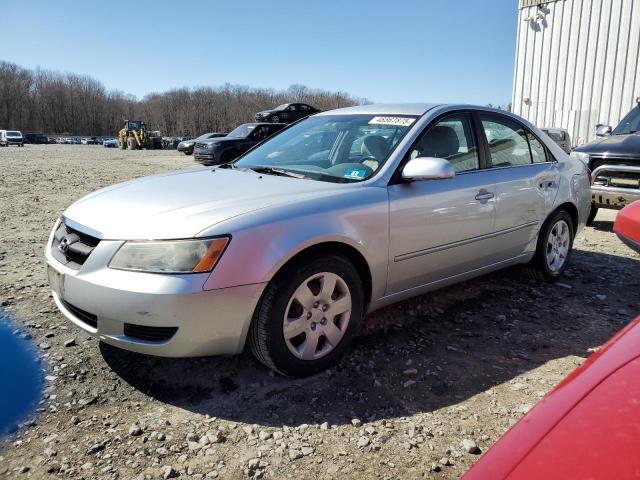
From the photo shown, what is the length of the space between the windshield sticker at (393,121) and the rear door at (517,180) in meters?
0.75

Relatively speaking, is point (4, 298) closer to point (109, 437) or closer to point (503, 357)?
point (109, 437)

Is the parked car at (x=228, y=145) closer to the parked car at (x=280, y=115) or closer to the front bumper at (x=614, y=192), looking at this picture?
the parked car at (x=280, y=115)

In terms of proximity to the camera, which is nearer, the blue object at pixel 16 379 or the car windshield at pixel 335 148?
the blue object at pixel 16 379

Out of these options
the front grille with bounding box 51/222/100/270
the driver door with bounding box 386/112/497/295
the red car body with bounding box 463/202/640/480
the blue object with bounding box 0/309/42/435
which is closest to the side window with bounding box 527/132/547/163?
the driver door with bounding box 386/112/497/295

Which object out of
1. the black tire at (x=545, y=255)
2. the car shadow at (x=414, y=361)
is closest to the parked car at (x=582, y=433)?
the car shadow at (x=414, y=361)

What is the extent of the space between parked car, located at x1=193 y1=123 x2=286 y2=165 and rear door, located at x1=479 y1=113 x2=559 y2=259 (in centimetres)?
1284

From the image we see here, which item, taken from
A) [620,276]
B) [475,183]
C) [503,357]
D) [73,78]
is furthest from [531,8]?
[73,78]

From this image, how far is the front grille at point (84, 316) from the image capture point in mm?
2441

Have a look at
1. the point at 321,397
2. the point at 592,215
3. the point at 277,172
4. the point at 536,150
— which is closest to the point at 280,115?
the point at 592,215

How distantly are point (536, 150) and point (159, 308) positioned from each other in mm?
3414

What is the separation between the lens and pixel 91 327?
2465mm

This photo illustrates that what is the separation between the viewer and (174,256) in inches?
90.0

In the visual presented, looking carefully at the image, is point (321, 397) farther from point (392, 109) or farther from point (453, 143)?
point (392, 109)

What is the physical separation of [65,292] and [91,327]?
25 centimetres
